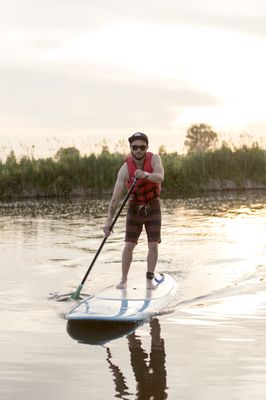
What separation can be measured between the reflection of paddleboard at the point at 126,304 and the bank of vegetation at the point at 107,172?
22.8 m

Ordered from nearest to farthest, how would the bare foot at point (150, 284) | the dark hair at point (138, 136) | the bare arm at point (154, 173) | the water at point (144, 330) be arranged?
the water at point (144, 330) → the bare arm at point (154, 173) → the dark hair at point (138, 136) → the bare foot at point (150, 284)

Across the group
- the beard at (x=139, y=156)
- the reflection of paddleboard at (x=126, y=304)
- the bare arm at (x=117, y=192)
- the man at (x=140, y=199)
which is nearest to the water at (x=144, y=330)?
the reflection of paddleboard at (x=126, y=304)

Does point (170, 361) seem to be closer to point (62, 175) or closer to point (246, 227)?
point (246, 227)

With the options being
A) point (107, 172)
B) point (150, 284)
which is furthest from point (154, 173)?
point (107, 172)

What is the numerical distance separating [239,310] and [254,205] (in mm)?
16805

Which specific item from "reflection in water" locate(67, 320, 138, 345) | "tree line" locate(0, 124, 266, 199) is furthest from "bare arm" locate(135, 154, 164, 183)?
"tree line" locate(0, 124, 266, 199)

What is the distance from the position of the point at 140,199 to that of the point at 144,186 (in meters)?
0.18

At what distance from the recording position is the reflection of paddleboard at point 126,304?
6636 mm

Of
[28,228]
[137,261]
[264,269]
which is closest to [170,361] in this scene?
[264,269]

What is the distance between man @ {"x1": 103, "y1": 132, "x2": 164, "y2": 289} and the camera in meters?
8.01

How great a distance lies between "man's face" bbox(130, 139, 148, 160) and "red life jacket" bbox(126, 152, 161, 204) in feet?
0.44

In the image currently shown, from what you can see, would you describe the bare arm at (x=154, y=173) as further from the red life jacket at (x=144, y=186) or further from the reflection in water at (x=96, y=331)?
the reflection in water at (x=96, y=331)

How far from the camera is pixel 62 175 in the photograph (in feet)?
102

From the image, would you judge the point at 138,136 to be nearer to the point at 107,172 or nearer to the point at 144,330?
the point at 144,330
